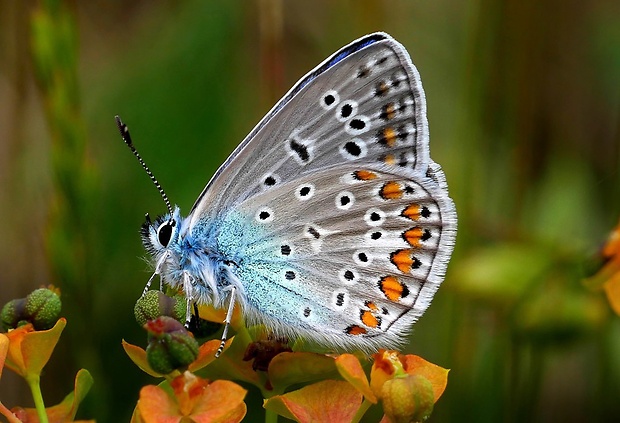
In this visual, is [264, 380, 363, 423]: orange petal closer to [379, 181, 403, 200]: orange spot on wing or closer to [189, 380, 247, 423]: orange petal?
[189, 380, 247, 423]: orange petal

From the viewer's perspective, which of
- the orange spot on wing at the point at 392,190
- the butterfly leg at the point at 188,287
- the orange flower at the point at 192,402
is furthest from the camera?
the orange spot on wing at the point at 392,190

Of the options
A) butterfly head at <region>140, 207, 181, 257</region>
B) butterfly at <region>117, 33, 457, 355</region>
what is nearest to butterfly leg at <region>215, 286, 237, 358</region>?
butterfly at <region>117, 33, 457, 355</region>

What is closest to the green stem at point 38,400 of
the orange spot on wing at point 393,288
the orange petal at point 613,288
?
the orange spot on wing at point 393,288

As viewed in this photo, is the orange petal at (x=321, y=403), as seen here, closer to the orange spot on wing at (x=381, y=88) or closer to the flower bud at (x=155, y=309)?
the flower bud at (x=155, y=309)

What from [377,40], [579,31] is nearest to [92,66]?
[579,31]

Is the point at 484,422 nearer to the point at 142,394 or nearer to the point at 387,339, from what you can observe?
the point at 387,339

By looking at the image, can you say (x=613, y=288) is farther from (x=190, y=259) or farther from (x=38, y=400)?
(x=38, y=400)

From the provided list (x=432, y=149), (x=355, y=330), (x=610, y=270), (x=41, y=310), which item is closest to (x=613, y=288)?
(x=610, y=270)
